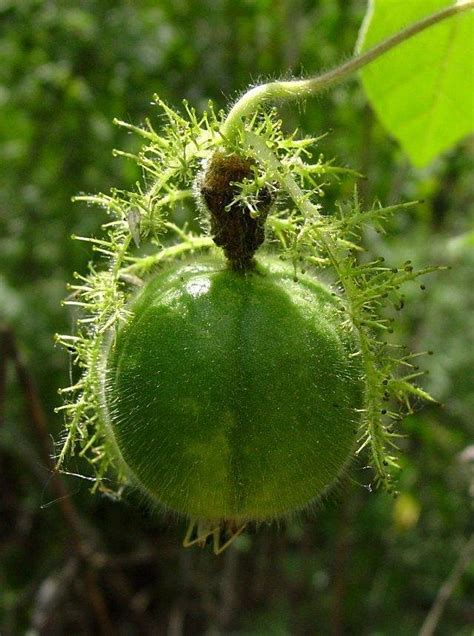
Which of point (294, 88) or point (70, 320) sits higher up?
point (294, 88)

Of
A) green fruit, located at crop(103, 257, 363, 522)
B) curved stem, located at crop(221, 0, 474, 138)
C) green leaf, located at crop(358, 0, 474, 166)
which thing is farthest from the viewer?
green leaf, located at crop(358, 0, 474, 166)

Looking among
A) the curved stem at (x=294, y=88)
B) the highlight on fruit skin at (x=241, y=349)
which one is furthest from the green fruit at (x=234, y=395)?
the curved stem at (x=294, y=88)

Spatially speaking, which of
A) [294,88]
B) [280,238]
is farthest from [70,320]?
[294,88]

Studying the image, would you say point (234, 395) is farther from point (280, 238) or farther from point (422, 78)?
point (422, 78)

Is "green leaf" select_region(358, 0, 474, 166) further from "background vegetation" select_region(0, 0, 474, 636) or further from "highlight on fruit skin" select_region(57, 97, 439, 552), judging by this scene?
"background vegetation" select_region(0, 0, 474, 636)

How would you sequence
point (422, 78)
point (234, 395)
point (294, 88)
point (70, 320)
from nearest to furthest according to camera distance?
point (234, 395) → point (294, 88) → point (422, 78) → point (70, 320)

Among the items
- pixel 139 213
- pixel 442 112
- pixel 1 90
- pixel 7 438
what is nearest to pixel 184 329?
pixel 139 213

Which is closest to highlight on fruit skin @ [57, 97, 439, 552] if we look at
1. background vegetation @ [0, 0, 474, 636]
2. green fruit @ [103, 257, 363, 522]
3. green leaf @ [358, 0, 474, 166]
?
green fruit @ [103, 257, 363, 522]
